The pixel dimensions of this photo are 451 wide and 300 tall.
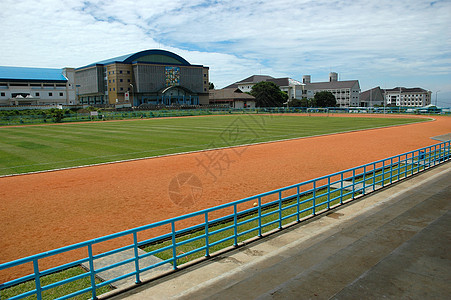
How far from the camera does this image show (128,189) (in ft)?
48.3

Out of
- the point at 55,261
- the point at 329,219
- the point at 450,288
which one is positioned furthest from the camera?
the point at 329,219

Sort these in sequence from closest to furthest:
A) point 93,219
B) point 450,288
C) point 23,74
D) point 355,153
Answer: point 450,288 < point 93,219 < point 355,153 < point 23,74

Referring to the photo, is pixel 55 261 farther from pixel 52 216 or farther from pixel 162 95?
pixel 162 95

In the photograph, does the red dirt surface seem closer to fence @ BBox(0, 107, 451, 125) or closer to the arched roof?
fence @ BBox(0, 107, 451, 125)

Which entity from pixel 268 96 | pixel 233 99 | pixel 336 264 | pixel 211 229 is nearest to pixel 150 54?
pixel 233 99

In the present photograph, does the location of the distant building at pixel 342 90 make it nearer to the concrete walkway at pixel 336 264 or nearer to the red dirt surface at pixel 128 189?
the red dirt surface at pixel 128 189

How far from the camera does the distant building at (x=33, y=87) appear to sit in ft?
312

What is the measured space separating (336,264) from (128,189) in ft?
32.1

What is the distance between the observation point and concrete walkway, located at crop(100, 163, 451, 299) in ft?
20.7

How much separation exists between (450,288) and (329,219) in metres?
4.17

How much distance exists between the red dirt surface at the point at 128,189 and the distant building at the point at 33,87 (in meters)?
91.1

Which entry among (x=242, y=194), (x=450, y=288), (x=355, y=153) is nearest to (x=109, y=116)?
(x=355, y=153)

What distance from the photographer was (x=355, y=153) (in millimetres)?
23109

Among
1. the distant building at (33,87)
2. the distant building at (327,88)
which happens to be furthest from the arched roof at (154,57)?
the distant building at (327,88)
